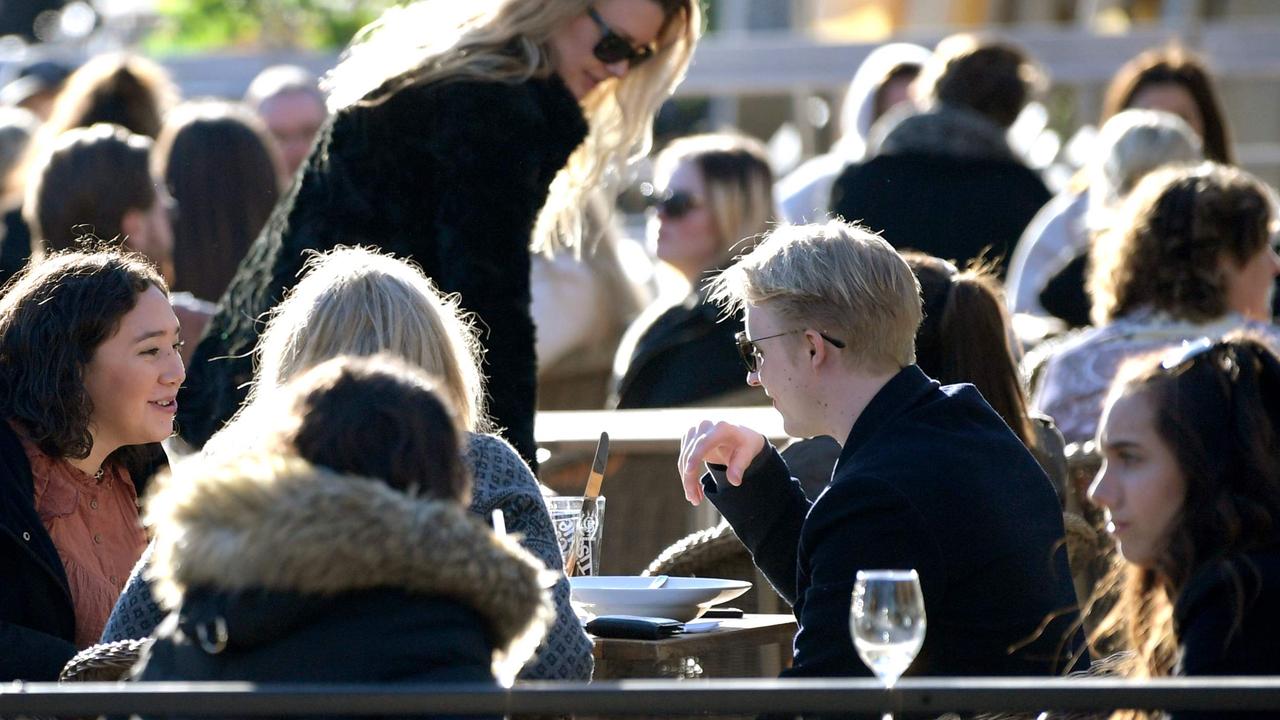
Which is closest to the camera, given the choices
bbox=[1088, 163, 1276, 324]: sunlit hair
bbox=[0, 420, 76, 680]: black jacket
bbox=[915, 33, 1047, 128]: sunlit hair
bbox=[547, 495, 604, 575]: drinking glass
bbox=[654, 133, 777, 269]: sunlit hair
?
bbox=[0, 420, 76, 680]: black jacket

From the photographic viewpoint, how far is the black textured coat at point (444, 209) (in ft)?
12.5

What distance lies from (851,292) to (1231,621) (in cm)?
94

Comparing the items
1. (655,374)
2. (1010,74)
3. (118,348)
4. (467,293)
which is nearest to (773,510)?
(467,293)

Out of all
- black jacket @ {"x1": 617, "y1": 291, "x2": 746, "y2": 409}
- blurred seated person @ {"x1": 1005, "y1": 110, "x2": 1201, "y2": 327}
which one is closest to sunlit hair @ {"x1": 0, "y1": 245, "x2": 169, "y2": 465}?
black jacket @ {"x1": 617, "y1": 291, "x2": 746, "y2": 409}

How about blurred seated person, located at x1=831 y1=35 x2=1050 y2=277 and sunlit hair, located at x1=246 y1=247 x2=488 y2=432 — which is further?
Answer: blurred seated person, located at x1=831 y1=35 x2=1050 y2=277

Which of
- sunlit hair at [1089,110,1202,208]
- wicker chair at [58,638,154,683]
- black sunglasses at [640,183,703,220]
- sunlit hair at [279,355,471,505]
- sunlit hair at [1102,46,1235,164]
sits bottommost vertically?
wicker chair at [58,638,154,683]

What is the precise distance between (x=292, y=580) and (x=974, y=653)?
1213 mm

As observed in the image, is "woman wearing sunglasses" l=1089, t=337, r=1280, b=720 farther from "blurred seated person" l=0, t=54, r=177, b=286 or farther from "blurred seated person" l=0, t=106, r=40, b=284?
"blurred seated person" l=0, t=54, r=177, b=286

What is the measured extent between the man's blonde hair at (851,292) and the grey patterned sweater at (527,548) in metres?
0.52

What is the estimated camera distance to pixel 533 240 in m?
4.11

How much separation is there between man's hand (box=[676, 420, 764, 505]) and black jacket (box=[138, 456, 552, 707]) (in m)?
1.02

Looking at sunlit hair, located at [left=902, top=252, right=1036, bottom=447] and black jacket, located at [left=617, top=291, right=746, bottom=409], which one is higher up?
black jacket, located at [left=617, top=291, right=746, bottom=409]

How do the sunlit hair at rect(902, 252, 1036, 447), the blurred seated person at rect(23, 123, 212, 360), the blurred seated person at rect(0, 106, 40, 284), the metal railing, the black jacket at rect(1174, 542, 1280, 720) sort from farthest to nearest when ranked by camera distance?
1. the blurred seated person at rect(0, 106, 40, 284)
2. the blurred seated person at rect(23, 123, 212, 360)
3. the sunlit hair at rect(902, 252, 1036, 447)
4. the black jacket at rect(1174, 542, 1280, 720)
5. the metal railing

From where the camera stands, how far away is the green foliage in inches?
771
